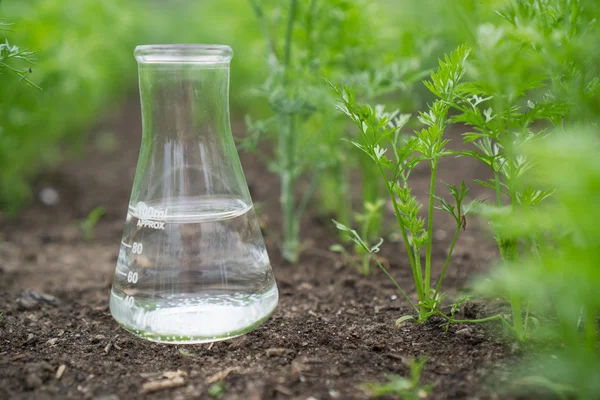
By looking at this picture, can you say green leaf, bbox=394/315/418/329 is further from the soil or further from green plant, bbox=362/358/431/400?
green plant, bbox=362/358/431/400

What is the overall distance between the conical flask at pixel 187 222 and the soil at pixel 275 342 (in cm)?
13

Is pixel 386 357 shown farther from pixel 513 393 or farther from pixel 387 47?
pixel 387 47

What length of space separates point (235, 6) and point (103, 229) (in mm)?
2442

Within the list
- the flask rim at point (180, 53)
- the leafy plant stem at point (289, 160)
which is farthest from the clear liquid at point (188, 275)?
the leafy plant stem at point (289, 160)

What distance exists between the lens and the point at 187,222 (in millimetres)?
1714

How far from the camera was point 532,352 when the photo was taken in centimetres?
156

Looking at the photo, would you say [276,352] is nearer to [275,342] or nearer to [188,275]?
[275,342]

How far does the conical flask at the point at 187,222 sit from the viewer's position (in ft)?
5.51

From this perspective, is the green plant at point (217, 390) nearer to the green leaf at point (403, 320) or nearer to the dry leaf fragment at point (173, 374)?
the dry leaf fragment at point (173, 374)

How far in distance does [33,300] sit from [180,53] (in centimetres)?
131

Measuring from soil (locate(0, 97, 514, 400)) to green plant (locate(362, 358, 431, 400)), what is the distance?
3 centimetres

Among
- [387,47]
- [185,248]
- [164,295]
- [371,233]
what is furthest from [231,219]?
[387,47]

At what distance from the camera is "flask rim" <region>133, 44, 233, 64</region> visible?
163 centimetres

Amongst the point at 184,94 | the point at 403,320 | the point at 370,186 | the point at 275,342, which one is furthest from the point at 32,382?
the point at 370,186
